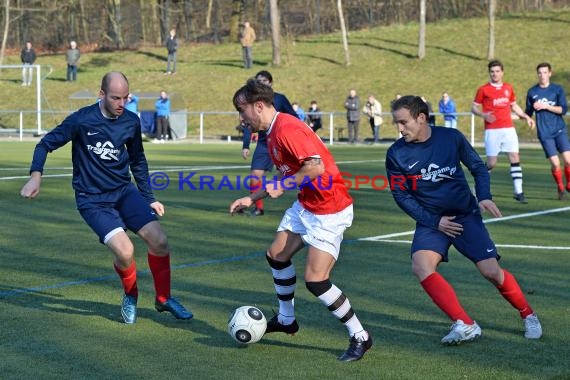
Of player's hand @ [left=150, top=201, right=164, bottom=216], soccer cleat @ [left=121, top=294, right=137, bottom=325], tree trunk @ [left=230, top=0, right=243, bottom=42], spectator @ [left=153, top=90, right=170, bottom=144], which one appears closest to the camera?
soccer cleat @ [left=121, top=294, right=137, bottom=325]

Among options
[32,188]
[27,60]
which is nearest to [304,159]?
[32,188]

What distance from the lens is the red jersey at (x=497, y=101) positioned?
54.1ft

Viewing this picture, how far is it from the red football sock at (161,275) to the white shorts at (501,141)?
982 centimetres

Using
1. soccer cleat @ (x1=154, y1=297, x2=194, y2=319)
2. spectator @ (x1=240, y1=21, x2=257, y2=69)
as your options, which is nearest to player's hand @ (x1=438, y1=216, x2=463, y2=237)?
soccer cleat @ (x1=154, y1=297, x2=194, y2=319)

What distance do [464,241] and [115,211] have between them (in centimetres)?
268

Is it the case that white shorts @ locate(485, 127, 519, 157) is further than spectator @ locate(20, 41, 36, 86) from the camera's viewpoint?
No

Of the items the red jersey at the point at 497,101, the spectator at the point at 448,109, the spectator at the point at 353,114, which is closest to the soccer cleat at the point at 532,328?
the red jersey at the point at 497,101

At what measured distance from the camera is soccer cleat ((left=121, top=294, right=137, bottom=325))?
7.77 metres

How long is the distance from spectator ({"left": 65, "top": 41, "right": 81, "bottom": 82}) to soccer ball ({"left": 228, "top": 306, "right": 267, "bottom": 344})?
1736 inches

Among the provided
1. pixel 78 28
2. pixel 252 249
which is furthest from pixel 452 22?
pixel 252 249

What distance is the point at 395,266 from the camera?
10445mm

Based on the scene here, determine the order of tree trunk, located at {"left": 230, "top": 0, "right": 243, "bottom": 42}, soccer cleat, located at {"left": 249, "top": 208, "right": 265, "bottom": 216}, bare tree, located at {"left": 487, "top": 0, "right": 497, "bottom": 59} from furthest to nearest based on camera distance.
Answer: tree trunk, located at {"left": 230, "top": 0, "right": 243, "bottom": 42}, bare tree, located at {"left": 487, "top": 0, "right": 497, "bottom": 59}, soccer cleat, located at {"left": 249, "top": 208, "right": 265, "bottom": 216}

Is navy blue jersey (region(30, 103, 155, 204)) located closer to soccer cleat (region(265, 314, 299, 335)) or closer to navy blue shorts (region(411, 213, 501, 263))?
soccer cleat (region(265, 314, 299, 335))

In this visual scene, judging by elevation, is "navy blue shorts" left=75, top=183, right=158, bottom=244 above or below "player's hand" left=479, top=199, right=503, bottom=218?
below
